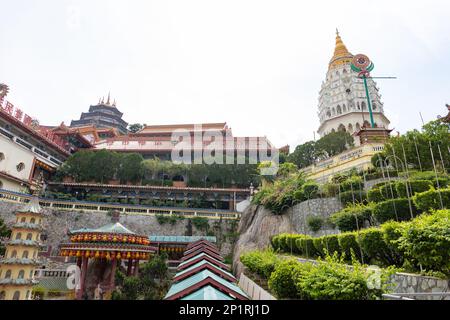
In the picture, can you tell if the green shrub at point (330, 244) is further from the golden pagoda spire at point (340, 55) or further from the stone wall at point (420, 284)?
the golden pagoda spire at point (340, 55)

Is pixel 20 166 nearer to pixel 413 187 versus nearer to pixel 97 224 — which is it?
pixel 97 224

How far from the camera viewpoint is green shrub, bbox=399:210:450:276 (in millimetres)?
5449

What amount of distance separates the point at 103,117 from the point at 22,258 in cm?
6070

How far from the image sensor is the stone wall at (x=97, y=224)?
931 inches

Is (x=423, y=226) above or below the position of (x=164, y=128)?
below

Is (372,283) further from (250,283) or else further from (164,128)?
(164,128)

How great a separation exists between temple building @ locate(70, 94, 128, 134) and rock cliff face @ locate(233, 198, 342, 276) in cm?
5393

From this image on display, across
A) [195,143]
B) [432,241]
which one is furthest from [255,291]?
[195,143]

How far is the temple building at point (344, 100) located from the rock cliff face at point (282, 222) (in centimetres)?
2872

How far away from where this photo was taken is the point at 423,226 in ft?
19.3

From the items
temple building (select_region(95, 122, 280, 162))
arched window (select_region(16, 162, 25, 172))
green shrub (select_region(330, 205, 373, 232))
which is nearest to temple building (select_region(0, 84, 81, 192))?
arched window (select_region(16, 162, 25, 172))

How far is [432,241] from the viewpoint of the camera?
18.3 feet
